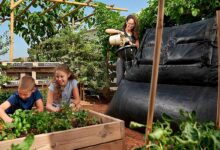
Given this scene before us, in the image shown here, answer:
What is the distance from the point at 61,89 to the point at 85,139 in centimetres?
127

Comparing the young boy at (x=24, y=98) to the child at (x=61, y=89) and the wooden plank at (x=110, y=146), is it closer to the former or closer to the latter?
the child at (x=61, y=89)

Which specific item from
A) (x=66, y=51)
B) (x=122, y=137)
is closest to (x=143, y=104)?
(x=122, y=137)

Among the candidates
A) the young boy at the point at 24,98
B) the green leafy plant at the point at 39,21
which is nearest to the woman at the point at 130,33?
the young boy at the point at 24,98

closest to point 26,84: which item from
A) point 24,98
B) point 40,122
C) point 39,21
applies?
point 24,98

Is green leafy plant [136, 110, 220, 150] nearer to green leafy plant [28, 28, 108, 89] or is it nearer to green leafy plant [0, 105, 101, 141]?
green leafy plant [0, 105, 101, 141]

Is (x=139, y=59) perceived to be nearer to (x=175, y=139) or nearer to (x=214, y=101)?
(x=214, y=101)

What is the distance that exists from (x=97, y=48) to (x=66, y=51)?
821 millimetres

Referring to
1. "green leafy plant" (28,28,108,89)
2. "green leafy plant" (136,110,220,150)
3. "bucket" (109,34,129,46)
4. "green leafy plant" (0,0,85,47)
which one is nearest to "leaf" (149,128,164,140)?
"green leafy plant" (136,110,220,150)

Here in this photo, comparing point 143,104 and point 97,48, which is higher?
point 97,48

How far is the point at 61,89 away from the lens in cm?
330

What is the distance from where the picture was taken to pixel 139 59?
3.61m

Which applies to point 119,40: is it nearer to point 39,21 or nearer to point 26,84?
point 26,84

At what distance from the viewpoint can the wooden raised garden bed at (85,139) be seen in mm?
1940

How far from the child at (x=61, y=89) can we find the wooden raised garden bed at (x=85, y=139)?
946 millimetres
